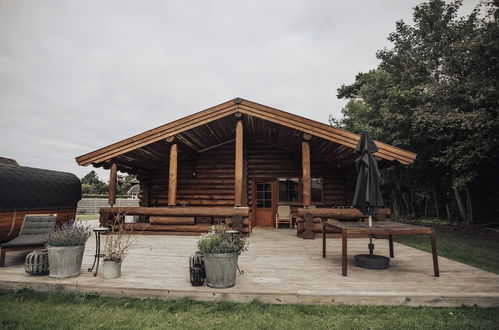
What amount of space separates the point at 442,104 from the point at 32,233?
44.5 feet

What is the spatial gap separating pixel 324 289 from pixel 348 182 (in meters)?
8.09

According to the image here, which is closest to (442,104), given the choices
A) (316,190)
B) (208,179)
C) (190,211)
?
(316,190)

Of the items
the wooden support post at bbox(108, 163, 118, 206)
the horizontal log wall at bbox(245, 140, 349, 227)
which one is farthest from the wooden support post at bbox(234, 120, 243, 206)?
the wooden support post at bbox(108, 163, 118, 206)

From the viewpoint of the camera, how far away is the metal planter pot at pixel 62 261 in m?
3.54

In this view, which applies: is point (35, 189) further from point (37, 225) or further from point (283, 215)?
point (283, 215)

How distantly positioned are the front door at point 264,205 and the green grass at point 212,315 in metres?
7.72

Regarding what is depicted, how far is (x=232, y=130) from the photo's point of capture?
31.2 feet

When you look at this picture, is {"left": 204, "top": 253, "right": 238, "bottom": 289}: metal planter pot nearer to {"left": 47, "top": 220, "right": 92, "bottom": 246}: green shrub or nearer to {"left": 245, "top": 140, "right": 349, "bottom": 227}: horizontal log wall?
{"left": 47, "top": 220, "right": 92, "bottom": 246}: green shrub

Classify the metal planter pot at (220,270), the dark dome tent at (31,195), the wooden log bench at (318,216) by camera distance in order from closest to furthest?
the metal planter pot at (220,270), the dark dome tent at (31,195), the wooden log bench at (318,216)

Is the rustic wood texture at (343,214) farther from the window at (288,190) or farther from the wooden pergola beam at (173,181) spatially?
the wooden pergola beam at (173,181)

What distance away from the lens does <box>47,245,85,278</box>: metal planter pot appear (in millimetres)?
3539

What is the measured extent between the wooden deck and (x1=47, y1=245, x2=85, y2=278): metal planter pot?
11cm

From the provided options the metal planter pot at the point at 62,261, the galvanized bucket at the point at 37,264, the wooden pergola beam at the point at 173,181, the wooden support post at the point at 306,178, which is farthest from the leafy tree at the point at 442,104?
the galvanized bucket at the point at 37,264

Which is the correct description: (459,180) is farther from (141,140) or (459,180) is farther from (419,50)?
(141,140)
